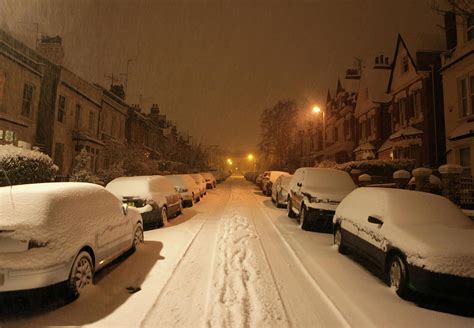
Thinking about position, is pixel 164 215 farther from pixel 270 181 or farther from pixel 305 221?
pixel 270 181

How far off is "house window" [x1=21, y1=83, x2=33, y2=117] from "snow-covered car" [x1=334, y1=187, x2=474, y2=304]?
17517 mm

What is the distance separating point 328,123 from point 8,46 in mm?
35709

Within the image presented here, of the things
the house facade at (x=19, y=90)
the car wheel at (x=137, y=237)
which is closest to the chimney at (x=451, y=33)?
the car wheel at (x=137, y=237)

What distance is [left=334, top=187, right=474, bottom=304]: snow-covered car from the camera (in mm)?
4496

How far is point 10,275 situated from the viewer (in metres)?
3.98

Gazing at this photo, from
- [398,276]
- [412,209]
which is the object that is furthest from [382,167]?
[398,276]

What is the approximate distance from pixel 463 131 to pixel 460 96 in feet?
8.81

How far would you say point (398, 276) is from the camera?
5.11 meters

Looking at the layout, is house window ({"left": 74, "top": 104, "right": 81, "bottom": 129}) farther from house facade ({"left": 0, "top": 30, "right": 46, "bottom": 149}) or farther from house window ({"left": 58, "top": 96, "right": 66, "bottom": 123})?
house facade ({"left": 0, "top": 30, "right": 46, "bottom": 149})

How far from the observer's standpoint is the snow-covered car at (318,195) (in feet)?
33.6

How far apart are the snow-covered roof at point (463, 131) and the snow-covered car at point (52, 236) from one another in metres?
16.8

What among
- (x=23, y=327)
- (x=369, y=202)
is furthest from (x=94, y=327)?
(x=369, y=202)

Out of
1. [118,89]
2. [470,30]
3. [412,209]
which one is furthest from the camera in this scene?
[118,89]

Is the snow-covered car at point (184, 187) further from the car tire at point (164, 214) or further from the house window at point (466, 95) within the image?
the house window at point (466, 95)
